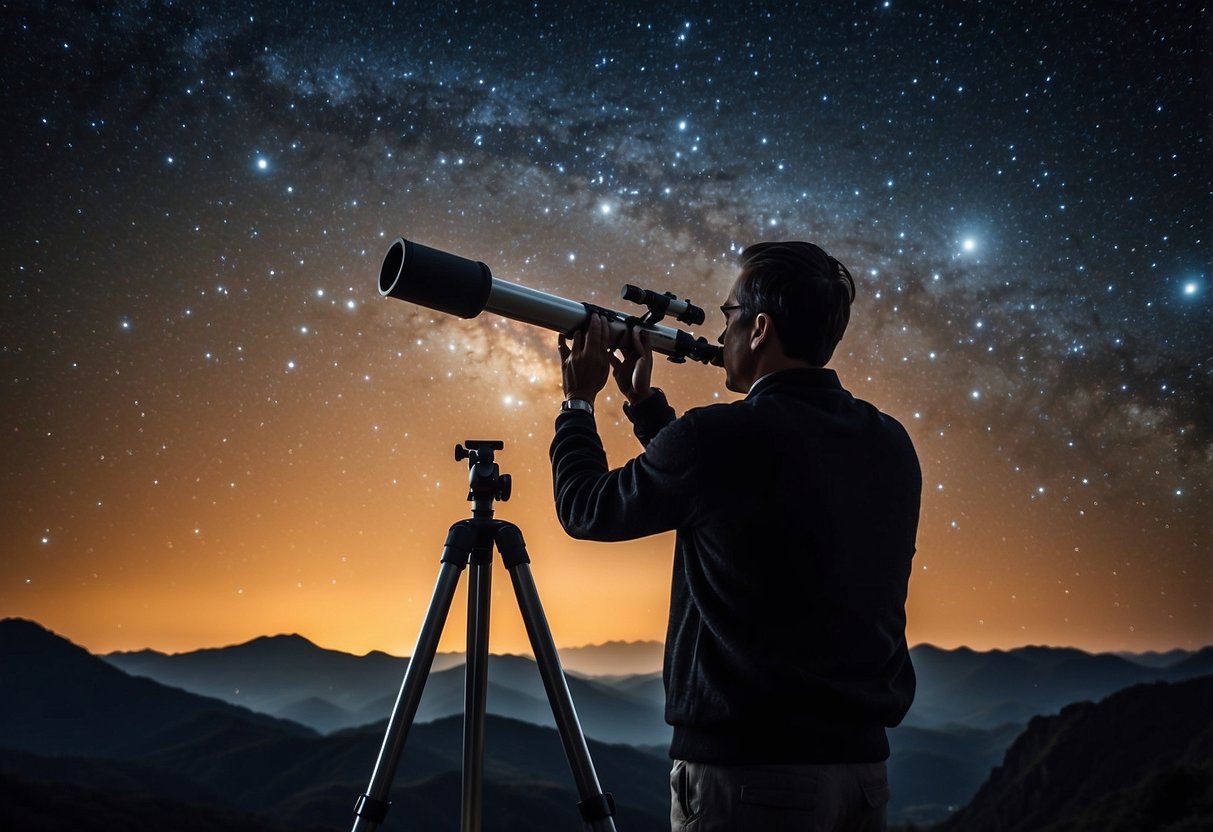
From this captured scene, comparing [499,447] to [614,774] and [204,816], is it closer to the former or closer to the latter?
[204,816]

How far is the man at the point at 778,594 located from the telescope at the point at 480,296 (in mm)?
501

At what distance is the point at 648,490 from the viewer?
3.45ft

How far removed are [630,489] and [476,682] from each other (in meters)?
0.80

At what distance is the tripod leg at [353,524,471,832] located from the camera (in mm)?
1355

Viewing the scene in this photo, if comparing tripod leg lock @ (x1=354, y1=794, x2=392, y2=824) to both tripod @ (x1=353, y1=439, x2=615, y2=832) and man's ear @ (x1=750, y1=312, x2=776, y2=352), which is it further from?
man's ear @ (x1=750, y1=312, x2=776, y2=352)

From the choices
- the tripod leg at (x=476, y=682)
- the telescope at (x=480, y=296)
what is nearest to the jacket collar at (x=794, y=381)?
the telescope at (x=480, y=296)

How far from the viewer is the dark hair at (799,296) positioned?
122cm

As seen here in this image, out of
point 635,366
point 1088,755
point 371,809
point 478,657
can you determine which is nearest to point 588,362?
point 635,366

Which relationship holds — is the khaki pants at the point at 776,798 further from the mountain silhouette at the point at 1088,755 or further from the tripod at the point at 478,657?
the mountain silhouette at the point at 1088,755

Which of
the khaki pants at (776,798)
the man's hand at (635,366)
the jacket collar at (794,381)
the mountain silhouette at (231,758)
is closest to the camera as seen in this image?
the khaki pants at (776,798)

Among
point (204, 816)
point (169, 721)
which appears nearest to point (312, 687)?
point (204, 816)

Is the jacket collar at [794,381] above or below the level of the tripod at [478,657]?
above

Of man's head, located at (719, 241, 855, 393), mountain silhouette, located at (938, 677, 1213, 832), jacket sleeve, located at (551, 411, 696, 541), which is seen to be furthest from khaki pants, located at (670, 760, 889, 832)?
mountain silhouette, located at (938, 677, 1213, 832)

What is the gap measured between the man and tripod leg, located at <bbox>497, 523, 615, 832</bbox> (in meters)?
0.44
